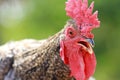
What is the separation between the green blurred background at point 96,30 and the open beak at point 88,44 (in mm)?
5969

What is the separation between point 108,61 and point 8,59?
19.6 ft

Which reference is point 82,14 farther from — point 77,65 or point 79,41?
point 77,65

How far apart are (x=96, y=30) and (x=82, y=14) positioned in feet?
21.4

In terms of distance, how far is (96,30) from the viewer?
11.1m

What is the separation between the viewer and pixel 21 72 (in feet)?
16.6

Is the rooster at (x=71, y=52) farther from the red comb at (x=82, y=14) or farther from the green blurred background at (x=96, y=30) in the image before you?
the green blurred background at (x=96, y=30)

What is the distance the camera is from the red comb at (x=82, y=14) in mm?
4586

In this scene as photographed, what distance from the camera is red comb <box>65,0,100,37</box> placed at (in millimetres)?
4586

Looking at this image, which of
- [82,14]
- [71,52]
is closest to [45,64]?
[71,52]

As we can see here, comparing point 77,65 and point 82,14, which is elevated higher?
point 82,14

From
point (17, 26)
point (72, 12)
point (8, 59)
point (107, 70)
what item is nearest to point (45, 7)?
point (17, 26)

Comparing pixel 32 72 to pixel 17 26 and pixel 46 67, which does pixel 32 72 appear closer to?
pixel 46 67

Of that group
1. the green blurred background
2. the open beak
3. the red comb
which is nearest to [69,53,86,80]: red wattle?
the open beak

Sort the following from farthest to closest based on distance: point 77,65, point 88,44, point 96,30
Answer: point 96,30 < point 77,65 < point 88,44
